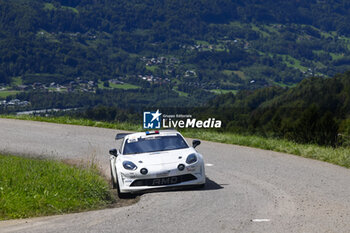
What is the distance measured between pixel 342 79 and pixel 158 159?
135 meters

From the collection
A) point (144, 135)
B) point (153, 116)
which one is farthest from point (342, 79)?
point (144, 135)

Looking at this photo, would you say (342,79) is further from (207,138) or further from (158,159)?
(158,159)

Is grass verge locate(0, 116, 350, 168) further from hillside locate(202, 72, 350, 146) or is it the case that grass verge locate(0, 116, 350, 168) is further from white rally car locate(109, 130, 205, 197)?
hillside locate(202, 72, 350, 146)

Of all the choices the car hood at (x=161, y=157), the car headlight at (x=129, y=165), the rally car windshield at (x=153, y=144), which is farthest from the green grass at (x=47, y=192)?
the rally car windshield at (x=153, y=144)

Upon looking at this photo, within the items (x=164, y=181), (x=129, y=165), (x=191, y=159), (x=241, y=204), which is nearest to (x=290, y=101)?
(x=191, y=159)

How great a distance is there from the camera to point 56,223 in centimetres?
881

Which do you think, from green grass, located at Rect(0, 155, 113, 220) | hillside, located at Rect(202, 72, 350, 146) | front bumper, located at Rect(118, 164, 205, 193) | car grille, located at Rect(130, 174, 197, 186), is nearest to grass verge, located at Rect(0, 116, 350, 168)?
front bumper, located at Rect(118, 164, 205, 193)

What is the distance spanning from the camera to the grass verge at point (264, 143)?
16875mm

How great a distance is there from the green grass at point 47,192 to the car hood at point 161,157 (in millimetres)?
948

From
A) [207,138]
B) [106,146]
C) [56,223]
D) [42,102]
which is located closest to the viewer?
[56,223]

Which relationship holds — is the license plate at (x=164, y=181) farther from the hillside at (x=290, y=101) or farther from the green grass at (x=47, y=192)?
the hillside at (x=290, y=101)

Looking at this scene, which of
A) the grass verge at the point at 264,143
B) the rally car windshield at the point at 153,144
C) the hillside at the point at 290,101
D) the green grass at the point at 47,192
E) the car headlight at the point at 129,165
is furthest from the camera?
the hillside at the point at 290,101

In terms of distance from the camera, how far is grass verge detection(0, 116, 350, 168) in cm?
1688

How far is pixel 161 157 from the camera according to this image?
12570 mm
